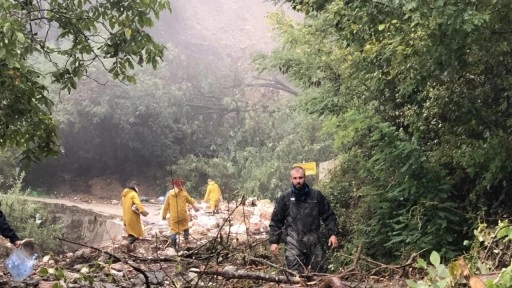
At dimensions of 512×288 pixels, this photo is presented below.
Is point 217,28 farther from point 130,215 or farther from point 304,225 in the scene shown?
point 304,225

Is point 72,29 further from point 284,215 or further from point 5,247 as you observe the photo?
point 5,247

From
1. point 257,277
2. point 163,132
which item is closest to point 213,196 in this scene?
point 257,277

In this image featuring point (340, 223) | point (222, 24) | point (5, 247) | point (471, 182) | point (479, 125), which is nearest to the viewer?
point (479, 125)

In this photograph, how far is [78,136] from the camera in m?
35.1

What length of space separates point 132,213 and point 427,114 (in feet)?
17.6

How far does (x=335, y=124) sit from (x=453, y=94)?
273 cm

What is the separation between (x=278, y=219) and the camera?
646cm

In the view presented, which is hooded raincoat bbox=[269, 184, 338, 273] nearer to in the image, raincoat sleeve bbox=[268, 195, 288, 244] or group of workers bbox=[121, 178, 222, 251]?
raincoat sleeve bbox=[268, 195, 288, 244]

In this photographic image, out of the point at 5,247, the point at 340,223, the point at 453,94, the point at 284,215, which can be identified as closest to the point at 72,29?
the point at 284,215

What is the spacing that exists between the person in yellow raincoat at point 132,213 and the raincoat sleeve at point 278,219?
4.89 metres

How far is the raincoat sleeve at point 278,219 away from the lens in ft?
20.9

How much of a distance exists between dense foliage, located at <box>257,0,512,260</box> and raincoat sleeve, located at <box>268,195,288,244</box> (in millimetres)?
1992

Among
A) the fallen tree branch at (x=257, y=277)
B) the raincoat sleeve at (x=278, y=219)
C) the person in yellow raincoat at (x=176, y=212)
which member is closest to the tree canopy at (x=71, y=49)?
the raincoat sleeve at (x=278, y=219)

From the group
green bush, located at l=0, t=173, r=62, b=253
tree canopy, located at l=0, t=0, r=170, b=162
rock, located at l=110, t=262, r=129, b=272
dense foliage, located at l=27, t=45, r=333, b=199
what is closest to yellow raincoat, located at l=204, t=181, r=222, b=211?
green bush, located at l=0, t=173, r=62, b=253
